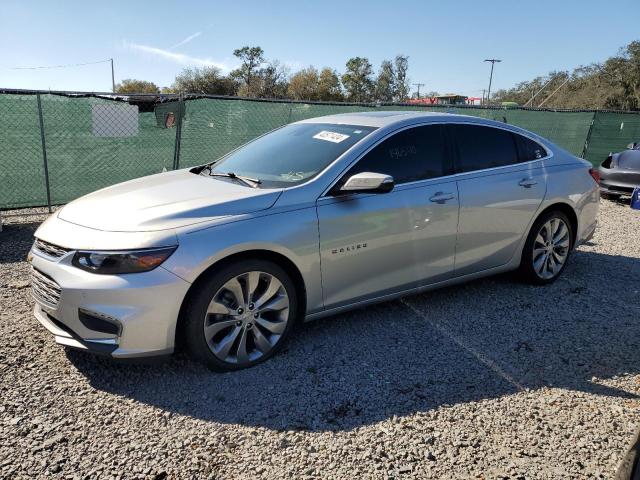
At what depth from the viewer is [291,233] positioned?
321 cm

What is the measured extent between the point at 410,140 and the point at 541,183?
152 centimetres

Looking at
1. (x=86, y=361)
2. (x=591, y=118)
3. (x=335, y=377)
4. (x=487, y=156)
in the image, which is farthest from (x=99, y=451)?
(x=591, y=118)

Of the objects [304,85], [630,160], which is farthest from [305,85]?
[630,160]

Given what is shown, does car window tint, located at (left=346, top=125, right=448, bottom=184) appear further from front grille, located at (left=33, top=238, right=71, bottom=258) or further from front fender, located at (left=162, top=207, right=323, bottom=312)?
front grille, located at (left=33, top=238, right=71, bottom=258)

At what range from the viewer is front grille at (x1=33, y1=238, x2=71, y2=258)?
3.01 meters

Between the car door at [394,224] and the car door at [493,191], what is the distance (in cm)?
16

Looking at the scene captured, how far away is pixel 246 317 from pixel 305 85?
281 ft

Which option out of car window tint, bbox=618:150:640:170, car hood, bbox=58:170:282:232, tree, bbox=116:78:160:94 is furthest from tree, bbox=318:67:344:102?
car hood, bbox=58:170:282:232

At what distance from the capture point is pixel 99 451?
248 cm

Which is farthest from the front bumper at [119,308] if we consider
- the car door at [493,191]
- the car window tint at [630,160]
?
the car window tint at [630,160]

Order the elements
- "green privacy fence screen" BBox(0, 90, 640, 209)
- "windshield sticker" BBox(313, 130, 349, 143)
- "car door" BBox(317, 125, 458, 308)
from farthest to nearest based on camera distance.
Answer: "green privacy fence screen" BBox(0, 90, 640, 209) < "windshield sticker" BBox(313, 130, 349, 143) < "car door" BBox(317, 125, 458, 308)

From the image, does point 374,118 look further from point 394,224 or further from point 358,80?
point 358,80

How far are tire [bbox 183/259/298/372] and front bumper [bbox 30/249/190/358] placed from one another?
0.48 feet

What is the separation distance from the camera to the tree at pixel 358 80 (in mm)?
90000
